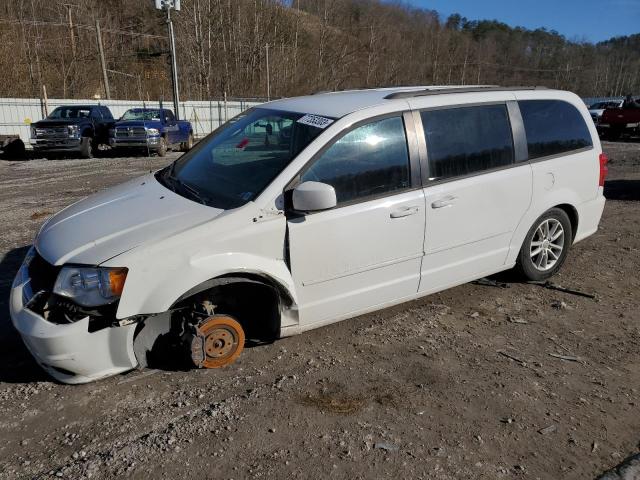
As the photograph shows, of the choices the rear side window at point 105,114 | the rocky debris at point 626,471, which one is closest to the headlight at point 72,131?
the rear side window at point 105,114

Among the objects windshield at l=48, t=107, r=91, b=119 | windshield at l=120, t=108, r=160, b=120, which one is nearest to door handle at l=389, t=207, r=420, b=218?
windshield at l=120, t=108, r=160, b=120

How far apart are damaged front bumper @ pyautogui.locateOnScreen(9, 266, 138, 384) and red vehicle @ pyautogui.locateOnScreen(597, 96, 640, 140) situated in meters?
24.6

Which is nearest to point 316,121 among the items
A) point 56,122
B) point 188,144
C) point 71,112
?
point 56,122

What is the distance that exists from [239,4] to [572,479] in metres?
52.0

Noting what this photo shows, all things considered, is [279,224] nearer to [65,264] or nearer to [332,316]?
[332,316]

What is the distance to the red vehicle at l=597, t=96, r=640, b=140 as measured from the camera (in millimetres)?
22031

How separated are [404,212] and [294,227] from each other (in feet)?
2.85

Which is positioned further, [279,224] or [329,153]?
[329,153]

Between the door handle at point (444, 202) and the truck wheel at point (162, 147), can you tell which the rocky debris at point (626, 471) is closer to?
the door handle at point (444, 202)

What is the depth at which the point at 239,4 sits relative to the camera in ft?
158

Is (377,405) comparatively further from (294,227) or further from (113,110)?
(113,110)

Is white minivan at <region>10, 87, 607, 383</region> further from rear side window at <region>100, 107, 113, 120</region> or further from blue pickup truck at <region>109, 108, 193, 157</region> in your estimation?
rear side window at <region>100, 107, 113, 120</region>

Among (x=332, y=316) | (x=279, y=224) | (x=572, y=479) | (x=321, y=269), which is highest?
(x=279, y=224)

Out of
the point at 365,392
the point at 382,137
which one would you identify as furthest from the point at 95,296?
the point at 382,137
